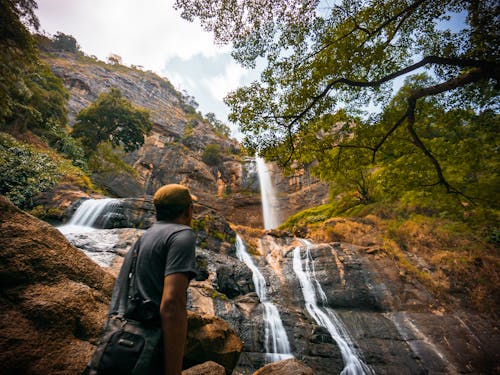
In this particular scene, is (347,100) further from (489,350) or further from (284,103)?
(489,350)

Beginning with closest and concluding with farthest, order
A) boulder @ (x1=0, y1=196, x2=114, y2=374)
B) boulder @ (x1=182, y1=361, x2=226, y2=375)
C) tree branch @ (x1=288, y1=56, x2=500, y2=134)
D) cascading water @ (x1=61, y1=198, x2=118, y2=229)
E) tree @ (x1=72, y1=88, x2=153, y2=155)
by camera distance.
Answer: boulder @ (x1=0, y1=196, x2=114, y2=374) → boulder @ (x1=182, y1=361, x2=226, y2=375) → tree branch @ (x1=288, y1=56, x2=500, y2=134) → cascading water @ (x1=61, y1=198, x2=118, y2=229) → tree @ (x1=72, y1=88, x2=153, y2=155)

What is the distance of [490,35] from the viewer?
18.8ft

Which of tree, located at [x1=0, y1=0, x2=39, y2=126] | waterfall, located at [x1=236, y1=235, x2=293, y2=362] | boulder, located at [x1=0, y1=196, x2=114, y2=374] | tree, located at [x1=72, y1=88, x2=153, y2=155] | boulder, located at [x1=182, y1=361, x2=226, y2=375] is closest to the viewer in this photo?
boulder, located at [x1=0, y1=196, x2=114, y2=374]

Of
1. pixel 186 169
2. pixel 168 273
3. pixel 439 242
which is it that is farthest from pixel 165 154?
pixel 168 273

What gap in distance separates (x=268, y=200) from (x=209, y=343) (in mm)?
28407

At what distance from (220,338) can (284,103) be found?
6.42m

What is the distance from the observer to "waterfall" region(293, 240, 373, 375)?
664cm

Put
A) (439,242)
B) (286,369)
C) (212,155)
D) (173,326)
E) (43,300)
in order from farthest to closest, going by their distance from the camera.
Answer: (212,155) → (439,242) → (286,369) → (43,300) → (173,326)

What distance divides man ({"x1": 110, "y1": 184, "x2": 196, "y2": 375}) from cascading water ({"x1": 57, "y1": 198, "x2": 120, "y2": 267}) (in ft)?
20.6

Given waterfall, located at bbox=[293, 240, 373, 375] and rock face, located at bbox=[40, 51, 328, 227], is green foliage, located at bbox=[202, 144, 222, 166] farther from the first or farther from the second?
waterfall, located at bbox=[293, 240, 373, 375]

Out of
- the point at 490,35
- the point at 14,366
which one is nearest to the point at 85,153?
the point at 14,366

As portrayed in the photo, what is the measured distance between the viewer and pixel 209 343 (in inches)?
150

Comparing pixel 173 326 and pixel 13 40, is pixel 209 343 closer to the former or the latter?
pixel 173 326

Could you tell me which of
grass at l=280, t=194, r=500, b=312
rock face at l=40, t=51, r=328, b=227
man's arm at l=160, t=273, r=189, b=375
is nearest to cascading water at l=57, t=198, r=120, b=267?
man's arm at l=160, t=273, r=189, b=375
